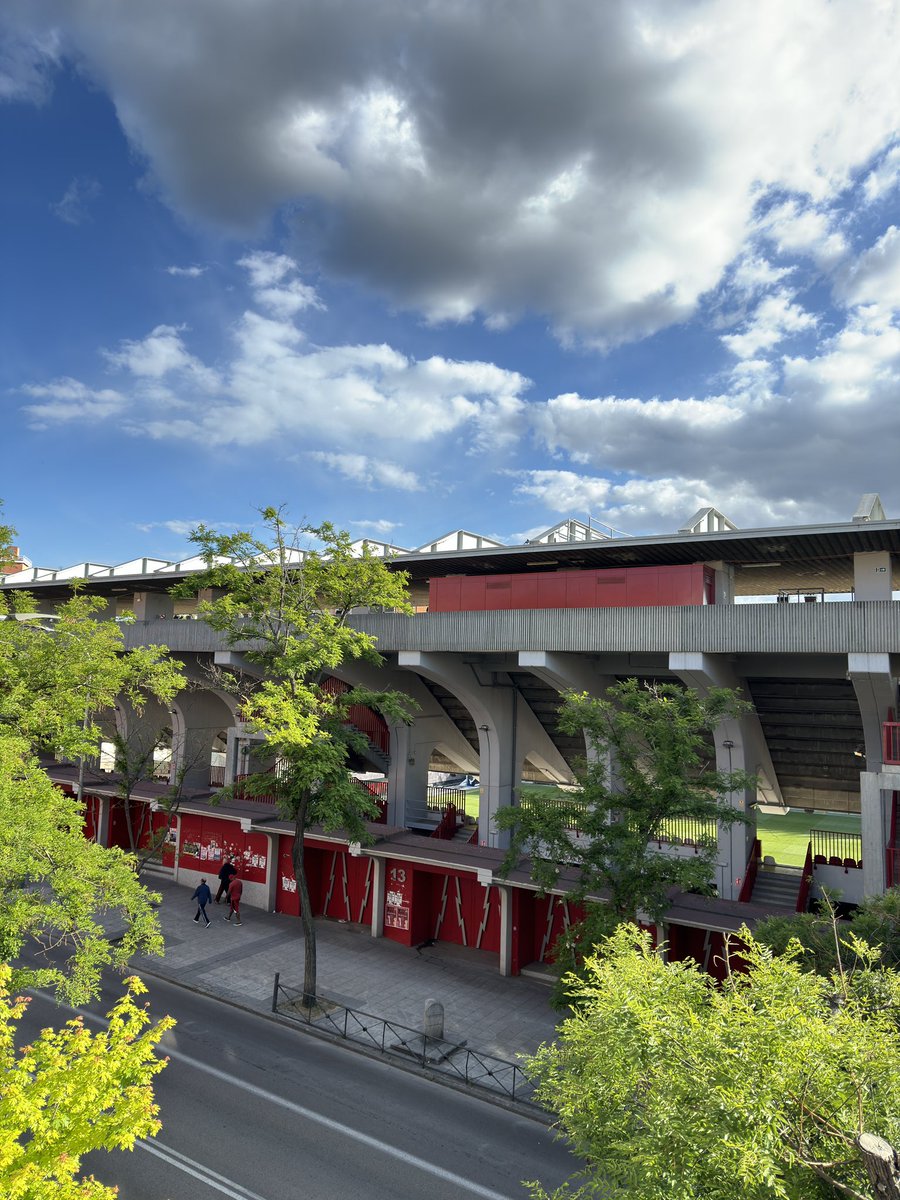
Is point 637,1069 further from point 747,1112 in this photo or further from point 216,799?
point 216,799

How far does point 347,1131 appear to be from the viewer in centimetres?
1434

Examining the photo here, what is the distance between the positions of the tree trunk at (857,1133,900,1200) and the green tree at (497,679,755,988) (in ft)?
30.4

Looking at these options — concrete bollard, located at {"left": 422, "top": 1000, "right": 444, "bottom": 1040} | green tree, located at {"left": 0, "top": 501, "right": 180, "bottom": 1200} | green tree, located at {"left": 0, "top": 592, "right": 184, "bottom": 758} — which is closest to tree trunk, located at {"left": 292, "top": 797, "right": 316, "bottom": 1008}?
concrete bollard, located at {"left": 422, "top": 1000, "right": 444, "bottom": 1040}

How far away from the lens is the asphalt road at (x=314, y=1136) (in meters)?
12.7

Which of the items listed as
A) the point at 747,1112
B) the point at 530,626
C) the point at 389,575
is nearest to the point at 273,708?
the point at 389,575

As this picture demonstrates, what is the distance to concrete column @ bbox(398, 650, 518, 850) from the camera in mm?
27359

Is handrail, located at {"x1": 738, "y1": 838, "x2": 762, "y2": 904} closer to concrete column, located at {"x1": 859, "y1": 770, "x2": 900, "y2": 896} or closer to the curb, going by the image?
concrete column, located at {"x1": 859, "y1": 770, "x2": 900, "y2": 896}

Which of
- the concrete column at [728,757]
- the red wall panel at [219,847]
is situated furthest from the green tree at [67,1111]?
the red wall panel at [219,847]

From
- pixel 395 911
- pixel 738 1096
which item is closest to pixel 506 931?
pixel 395 911

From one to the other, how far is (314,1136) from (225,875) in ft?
51.7

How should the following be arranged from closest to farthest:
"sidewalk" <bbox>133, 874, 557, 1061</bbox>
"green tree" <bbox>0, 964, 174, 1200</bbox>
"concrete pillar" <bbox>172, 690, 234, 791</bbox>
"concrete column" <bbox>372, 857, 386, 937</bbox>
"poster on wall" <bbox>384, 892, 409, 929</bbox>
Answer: "green tree" <bbox>0, 964, 174, 1200</bbox> < "sidewalk" <bbox>133, 874, 557, 1061</bbox> < "poster on wall" <bbox>384, 892, 409, 929</bbox> < "concrete column" <bbox>372, 857, 386, 937</bbox> < "concrete pillar" <bbox>172, 690, 234, 791</bbox>

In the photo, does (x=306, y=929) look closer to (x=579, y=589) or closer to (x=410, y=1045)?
(x=410, y=1045)

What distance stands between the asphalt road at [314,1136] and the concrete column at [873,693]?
13.3 meters

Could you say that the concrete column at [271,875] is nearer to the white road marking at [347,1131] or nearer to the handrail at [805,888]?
the white road marking at [347,1131]
